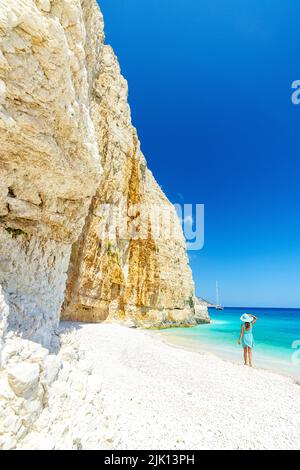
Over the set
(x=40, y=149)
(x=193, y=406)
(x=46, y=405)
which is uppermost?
(x=40, y=149)

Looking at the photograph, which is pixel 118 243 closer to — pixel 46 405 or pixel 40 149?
pixel 40 149

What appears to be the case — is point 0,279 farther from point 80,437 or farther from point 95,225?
point 95,225

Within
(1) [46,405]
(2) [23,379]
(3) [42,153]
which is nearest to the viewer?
(2) [23,379]

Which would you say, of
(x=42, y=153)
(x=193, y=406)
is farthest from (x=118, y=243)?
(x=42, y=153)

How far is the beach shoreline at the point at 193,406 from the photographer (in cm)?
457

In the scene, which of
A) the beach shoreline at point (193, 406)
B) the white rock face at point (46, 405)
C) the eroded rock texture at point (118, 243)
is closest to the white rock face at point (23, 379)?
the white rock face at point (46, 405)

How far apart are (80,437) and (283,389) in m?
7.42

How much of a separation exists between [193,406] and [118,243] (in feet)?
57.1

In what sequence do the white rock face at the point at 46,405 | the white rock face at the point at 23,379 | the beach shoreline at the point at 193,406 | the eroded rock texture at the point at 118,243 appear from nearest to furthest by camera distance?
the white rock face at the point at 46,405 → the white rock face at the point at 23,379 → the beach shoreline at the point at 193,406 → the eroded rock texture at the point at 118,243

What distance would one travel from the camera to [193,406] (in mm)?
5820

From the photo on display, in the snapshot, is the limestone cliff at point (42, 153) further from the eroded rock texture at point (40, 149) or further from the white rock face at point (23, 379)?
the white rock face at point (23, 379)

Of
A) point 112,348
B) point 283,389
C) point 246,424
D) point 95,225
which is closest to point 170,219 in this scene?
point 95,225

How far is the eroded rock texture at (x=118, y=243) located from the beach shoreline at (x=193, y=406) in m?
10.7

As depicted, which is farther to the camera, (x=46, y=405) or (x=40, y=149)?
(x=40, y=149)
